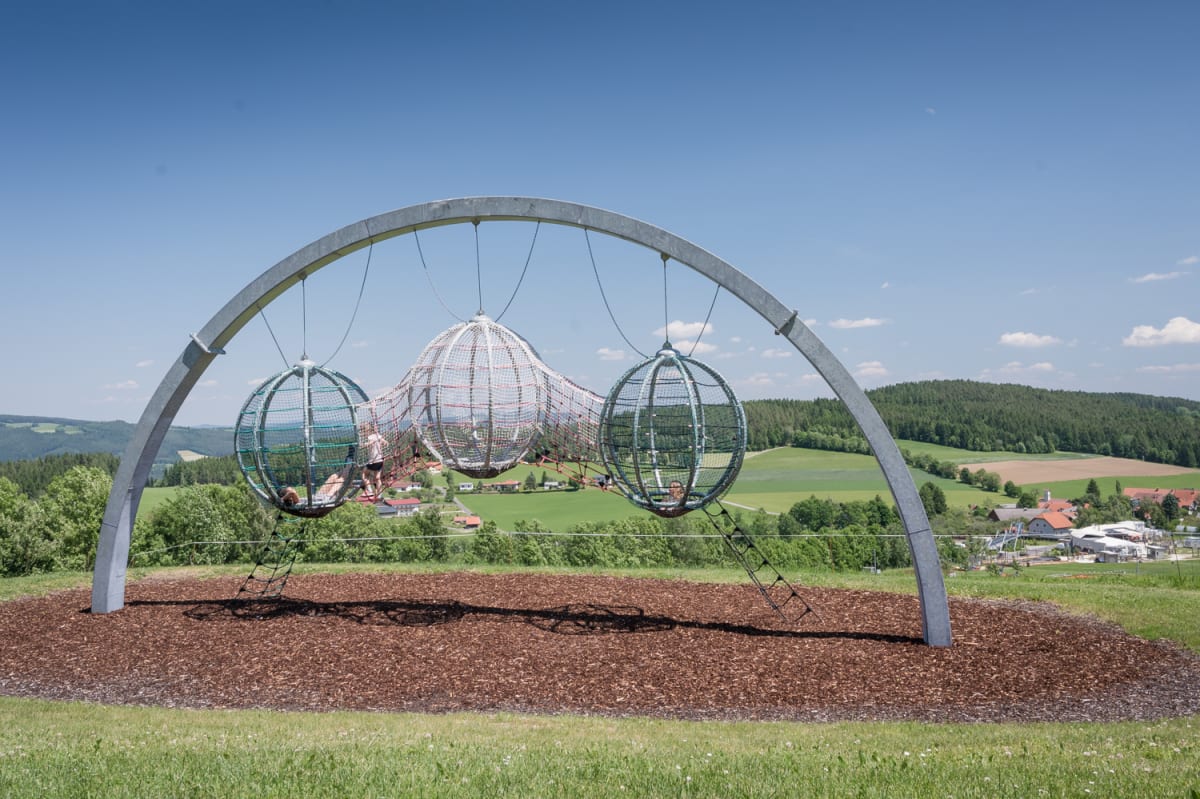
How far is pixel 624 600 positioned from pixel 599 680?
4037mm

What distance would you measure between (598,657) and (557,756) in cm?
431

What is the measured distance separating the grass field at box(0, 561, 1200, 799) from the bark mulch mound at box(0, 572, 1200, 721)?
2.47ft

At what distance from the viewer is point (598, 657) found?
1040 cm

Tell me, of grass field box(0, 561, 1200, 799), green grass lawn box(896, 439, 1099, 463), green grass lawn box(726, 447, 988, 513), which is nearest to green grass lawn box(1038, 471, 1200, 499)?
green grass lawn box(726, 447, 988, 513)

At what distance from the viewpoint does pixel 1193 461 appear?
186ft

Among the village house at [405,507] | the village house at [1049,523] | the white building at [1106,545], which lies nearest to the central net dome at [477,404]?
the village house at [405,507]

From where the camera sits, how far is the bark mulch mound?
29.1ft

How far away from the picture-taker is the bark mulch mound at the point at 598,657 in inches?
350

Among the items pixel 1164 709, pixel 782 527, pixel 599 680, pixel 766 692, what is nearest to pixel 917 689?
pixel 766 692

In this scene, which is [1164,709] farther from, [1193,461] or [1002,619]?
[1193,461]

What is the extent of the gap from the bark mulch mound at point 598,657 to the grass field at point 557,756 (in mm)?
753

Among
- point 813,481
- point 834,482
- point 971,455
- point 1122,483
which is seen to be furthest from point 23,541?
point 1122,483

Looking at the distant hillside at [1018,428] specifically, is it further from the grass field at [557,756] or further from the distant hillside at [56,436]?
the distant hillside at [56,436]

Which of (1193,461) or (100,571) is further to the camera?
(1193,461)
